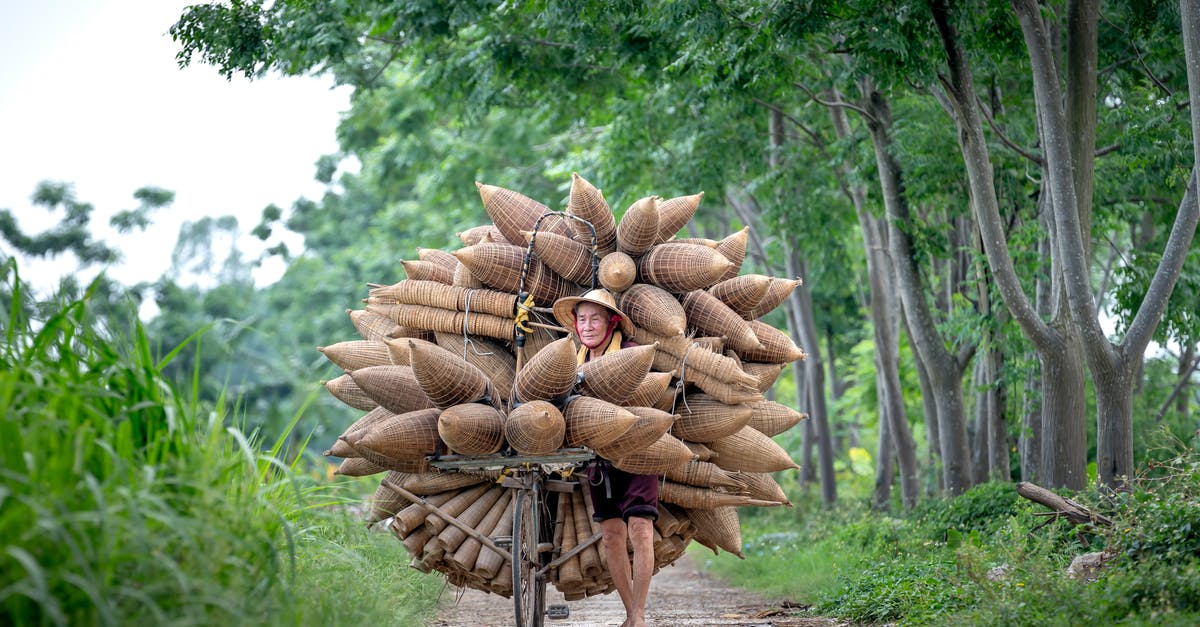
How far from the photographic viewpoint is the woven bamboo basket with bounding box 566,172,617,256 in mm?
7246

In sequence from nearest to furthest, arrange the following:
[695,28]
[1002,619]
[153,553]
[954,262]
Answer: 1. [153,553]
2. [1002,619]
3. [695,28]
4. [954,262]

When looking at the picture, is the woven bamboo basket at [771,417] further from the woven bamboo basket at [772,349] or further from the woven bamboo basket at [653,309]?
the woven bamboo basket at [653,309]

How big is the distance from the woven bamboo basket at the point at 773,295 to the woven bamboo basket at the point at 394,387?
2.21 m

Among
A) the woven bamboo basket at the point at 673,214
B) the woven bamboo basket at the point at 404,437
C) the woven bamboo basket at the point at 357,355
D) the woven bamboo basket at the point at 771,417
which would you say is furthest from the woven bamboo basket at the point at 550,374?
the woven bamboo basket at the point at 771,417

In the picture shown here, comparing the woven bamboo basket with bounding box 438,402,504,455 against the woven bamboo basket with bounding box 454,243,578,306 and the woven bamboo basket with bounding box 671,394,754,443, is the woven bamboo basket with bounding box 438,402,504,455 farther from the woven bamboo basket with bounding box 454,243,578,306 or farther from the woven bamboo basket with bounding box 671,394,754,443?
the woven bamboo basket with bounding box 671,394,754,443

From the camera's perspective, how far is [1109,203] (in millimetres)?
13008

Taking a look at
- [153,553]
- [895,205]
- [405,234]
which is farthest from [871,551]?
[405,234]

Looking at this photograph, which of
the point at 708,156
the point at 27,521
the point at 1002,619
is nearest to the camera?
the point at 27,521

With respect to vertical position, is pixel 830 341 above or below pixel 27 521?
above

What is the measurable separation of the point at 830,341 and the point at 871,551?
12.5 meters

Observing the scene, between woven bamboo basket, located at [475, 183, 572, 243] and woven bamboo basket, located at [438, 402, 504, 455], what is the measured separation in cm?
148

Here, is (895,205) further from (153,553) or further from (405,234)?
(405,234)

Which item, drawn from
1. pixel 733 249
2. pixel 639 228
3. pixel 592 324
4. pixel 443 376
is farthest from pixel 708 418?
pixel 443 376

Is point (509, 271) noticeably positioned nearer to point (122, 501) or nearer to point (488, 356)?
point (488, 356)
